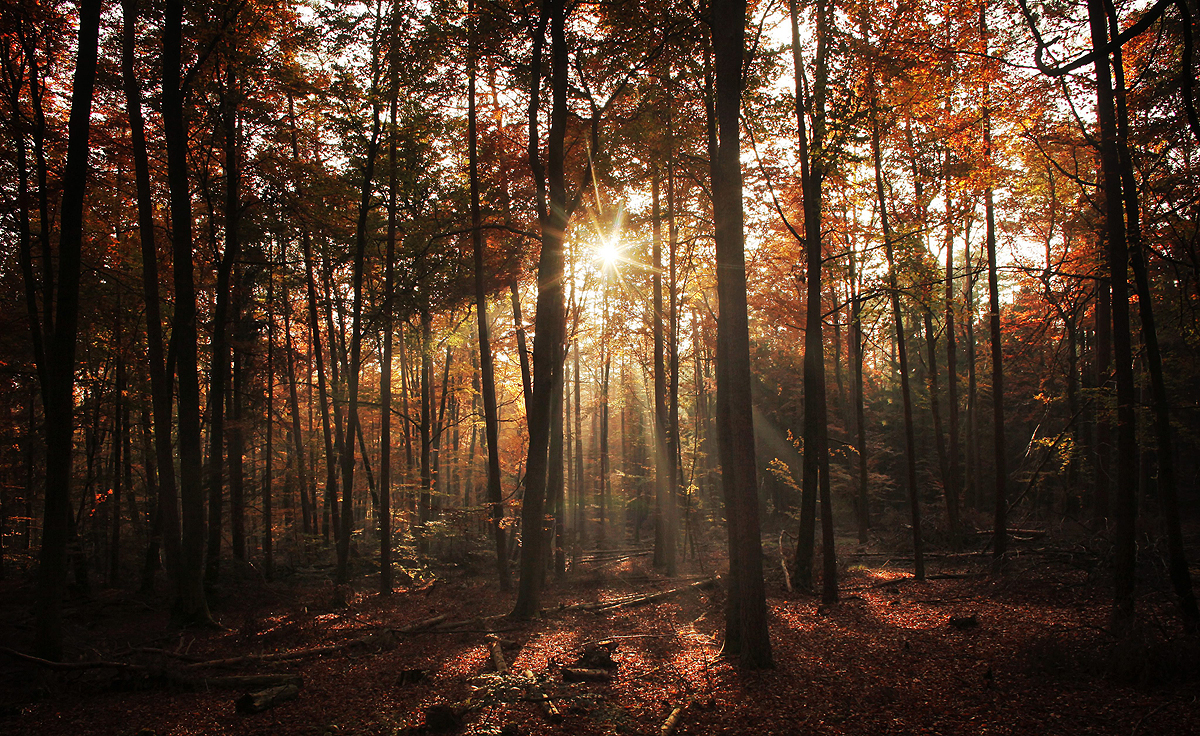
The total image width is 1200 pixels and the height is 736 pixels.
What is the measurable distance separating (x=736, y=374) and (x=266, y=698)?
263 inches

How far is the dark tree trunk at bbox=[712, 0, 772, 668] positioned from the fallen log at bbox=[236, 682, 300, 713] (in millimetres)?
5457

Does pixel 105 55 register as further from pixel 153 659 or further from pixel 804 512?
pixel 804 512

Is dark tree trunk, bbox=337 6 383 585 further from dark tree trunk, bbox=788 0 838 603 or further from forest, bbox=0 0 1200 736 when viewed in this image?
dark tree trunk, bbox=788 0 838 603

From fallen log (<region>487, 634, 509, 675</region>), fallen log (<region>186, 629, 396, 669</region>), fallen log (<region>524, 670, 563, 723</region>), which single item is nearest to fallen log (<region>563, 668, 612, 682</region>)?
fallen log (<region>524, 670, 563, 723</region>)

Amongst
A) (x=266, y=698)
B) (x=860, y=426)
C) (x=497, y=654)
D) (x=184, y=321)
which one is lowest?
(x=497, y=654)

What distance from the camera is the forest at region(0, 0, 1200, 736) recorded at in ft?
21.8

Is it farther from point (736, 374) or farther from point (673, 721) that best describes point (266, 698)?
point (736, 374)

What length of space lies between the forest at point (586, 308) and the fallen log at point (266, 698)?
112 mm

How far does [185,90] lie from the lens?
1051cm

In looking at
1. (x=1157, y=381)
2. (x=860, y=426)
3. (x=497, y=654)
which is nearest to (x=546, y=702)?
(x=497, y=654)

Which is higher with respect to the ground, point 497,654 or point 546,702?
point 546,702

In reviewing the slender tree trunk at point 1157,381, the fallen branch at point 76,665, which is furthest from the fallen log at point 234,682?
the slender tree trunk at point 1157,381

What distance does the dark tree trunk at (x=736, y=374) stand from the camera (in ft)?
23.1

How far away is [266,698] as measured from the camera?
634 centimetres
